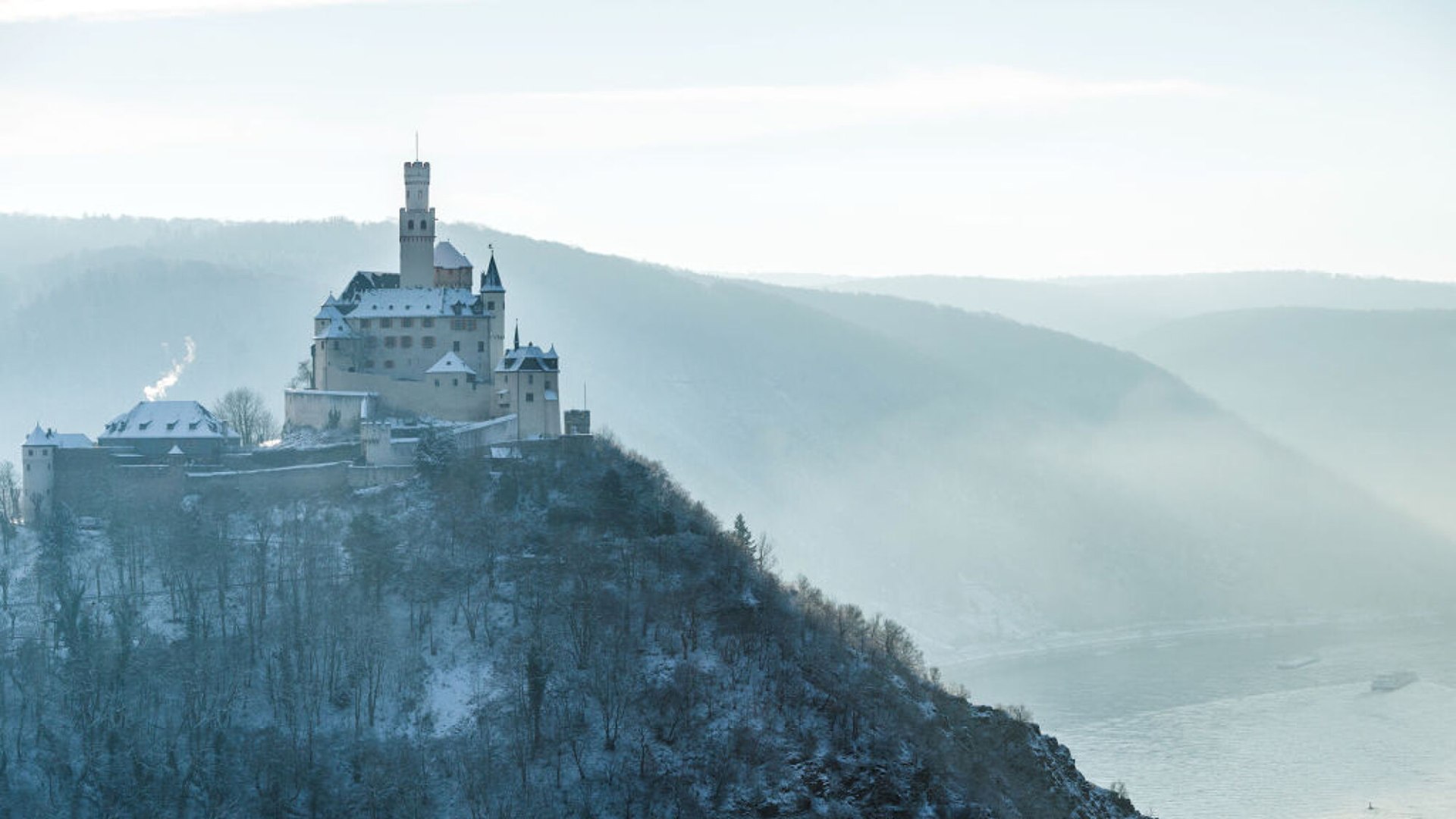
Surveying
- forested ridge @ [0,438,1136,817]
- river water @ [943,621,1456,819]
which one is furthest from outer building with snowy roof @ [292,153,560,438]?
river water @ [943,621,1456,819]

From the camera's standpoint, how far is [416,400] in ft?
352

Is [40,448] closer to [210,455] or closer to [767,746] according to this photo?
[210,455]

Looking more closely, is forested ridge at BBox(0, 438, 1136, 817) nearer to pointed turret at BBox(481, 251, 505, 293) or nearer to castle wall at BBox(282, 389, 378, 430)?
castle wall at BBox(282, 389, 378, 430)

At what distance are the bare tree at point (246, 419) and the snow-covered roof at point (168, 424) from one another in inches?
193

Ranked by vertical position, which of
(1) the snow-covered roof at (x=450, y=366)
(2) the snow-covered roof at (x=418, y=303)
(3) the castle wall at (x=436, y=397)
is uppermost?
(2) the snow-covered roof at (x=418, y=303)

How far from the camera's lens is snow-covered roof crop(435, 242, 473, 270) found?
113 m

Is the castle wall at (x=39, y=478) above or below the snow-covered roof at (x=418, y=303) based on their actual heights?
below

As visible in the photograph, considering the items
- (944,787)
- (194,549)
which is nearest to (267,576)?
(194,549)

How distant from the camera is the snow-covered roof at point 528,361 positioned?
10588cm

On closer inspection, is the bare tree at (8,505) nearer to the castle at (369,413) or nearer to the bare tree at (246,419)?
the castle at (369,413)

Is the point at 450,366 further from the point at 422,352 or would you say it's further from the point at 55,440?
the point at 55,440

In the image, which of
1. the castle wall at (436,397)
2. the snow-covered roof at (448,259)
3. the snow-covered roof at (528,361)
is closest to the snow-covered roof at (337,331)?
the castle wall at (436,397)

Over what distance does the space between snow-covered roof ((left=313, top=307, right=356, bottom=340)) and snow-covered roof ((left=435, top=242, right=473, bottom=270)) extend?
23.0 ft

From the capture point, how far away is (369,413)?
106m
